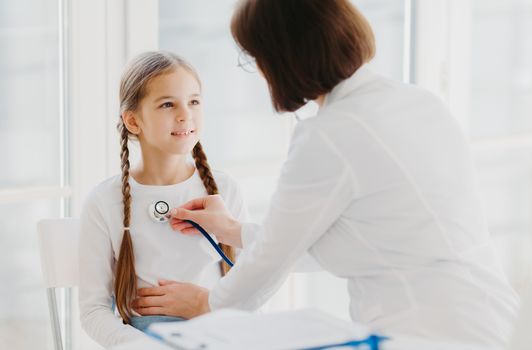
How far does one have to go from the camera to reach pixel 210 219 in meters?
1.86

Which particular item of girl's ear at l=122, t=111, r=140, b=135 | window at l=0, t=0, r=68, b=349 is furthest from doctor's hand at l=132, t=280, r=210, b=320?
window at l=0, t=0, r=68, b=349

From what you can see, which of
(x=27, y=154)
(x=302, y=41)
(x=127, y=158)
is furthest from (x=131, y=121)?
(x=302, y=41)

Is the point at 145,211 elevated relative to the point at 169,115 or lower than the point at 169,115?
lower

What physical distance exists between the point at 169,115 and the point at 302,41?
19.2 inches

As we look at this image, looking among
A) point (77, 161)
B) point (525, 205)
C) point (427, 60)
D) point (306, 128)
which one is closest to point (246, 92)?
point (77, 161)

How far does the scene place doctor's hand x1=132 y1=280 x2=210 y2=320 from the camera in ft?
5.79

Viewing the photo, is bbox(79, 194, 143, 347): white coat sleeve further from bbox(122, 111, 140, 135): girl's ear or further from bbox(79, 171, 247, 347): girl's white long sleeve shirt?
bbox(122, 111, 140, 135): girl's ear

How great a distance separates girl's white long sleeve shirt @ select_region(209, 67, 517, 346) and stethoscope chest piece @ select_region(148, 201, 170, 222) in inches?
16.5

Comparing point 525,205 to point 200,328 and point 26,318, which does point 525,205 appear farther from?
point 200,328

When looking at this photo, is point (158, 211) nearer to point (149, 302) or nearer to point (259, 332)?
point (149, 302)

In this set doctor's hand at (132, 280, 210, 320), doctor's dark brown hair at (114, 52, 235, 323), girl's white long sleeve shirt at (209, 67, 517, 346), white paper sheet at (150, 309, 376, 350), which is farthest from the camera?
doctor's dark brown hair at (114, 52, 235, 323)

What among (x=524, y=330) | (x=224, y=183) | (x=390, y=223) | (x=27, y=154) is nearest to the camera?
(x=524, y=330)

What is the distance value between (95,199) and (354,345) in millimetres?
951

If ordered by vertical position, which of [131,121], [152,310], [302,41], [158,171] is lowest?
[152,310]
